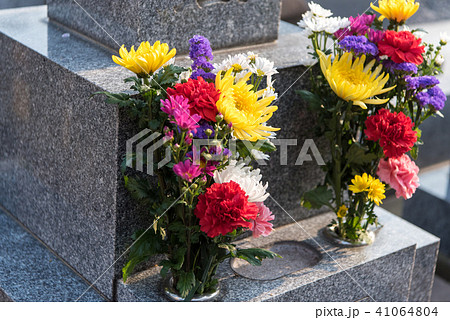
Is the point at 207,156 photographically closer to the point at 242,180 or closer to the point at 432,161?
the point at 242,180

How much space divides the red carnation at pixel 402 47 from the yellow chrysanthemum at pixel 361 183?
0.36 metres

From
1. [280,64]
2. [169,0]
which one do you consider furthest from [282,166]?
[169,0]

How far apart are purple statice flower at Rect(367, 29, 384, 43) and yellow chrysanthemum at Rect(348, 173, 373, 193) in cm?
40

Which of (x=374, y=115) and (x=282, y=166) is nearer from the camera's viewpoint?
(x=374, y=115)

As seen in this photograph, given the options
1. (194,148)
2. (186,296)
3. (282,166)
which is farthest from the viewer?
(282,166)

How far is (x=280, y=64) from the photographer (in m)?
2.07

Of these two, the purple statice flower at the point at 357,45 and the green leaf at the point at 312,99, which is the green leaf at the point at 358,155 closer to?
the green leaf at the point at 312,99

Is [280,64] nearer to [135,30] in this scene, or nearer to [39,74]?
[135,30]

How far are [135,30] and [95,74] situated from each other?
0.63 ft

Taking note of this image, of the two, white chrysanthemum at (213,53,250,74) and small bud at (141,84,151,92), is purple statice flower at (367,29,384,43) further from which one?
small bud at (141,84,151,92)

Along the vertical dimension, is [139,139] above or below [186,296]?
above

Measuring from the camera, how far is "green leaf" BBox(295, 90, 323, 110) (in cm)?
204

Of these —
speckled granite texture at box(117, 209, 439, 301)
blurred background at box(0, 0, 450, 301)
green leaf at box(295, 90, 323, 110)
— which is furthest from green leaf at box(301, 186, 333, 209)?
blurred background at box(0, 0, 450, 301)
